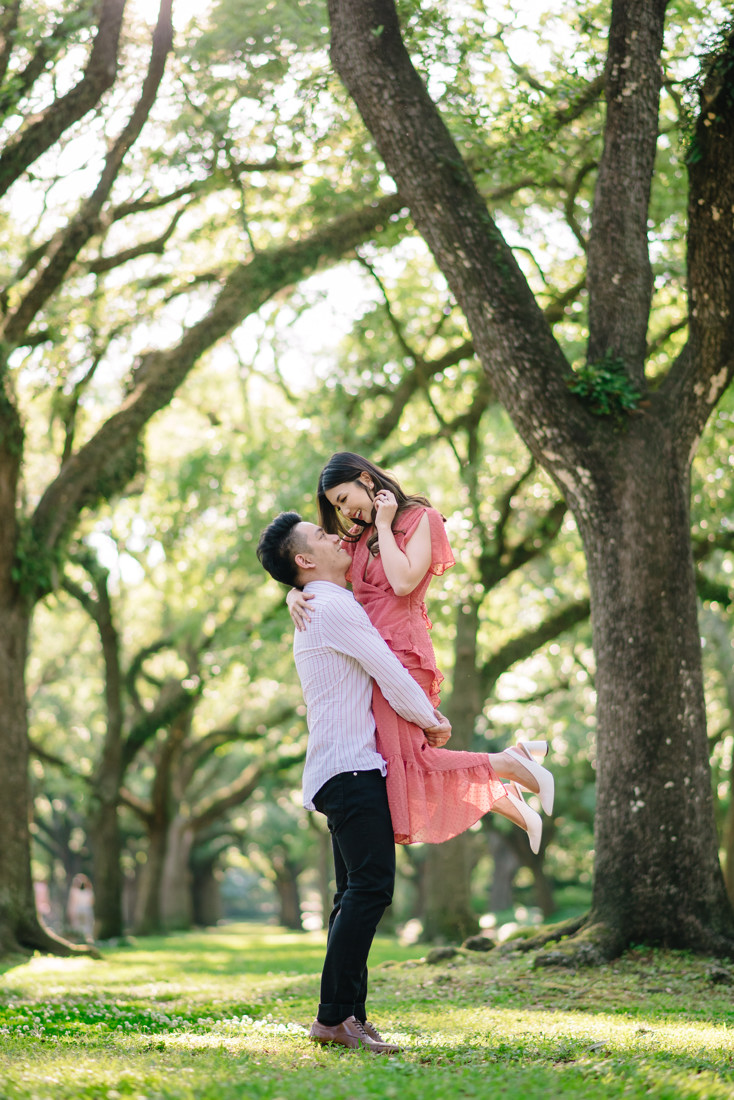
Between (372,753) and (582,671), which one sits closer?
(372,753)

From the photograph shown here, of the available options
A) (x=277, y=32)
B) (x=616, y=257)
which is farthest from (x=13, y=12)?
(x=616, y=257)

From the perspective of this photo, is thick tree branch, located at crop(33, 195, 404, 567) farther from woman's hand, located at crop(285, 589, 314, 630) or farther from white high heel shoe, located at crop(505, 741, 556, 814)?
white high heel shoe, located at crop(505, 741, 556, 814)

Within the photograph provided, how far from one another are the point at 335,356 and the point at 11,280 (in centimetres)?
664

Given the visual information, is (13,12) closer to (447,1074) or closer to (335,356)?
(335,356)

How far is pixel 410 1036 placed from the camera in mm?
4438

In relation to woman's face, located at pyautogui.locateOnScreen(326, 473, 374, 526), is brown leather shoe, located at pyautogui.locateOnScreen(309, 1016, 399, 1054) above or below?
below

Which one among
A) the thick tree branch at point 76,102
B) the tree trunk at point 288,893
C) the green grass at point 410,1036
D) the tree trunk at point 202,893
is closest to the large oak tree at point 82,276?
the thick tree branch at point 76,102

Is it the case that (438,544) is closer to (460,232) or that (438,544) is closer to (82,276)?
(460,232)

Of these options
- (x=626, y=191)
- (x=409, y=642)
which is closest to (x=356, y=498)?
(x=409, y=642)

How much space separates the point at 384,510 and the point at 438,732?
1073mm

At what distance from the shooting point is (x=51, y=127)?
1016cm

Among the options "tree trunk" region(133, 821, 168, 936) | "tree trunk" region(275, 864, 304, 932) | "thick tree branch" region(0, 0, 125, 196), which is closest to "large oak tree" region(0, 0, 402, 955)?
"thick tree branch" region(0, 0, 125, 196)

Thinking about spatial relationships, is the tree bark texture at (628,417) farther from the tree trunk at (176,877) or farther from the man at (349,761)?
the tree trunk at (176,877)

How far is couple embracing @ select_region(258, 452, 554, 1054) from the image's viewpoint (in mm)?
4066
